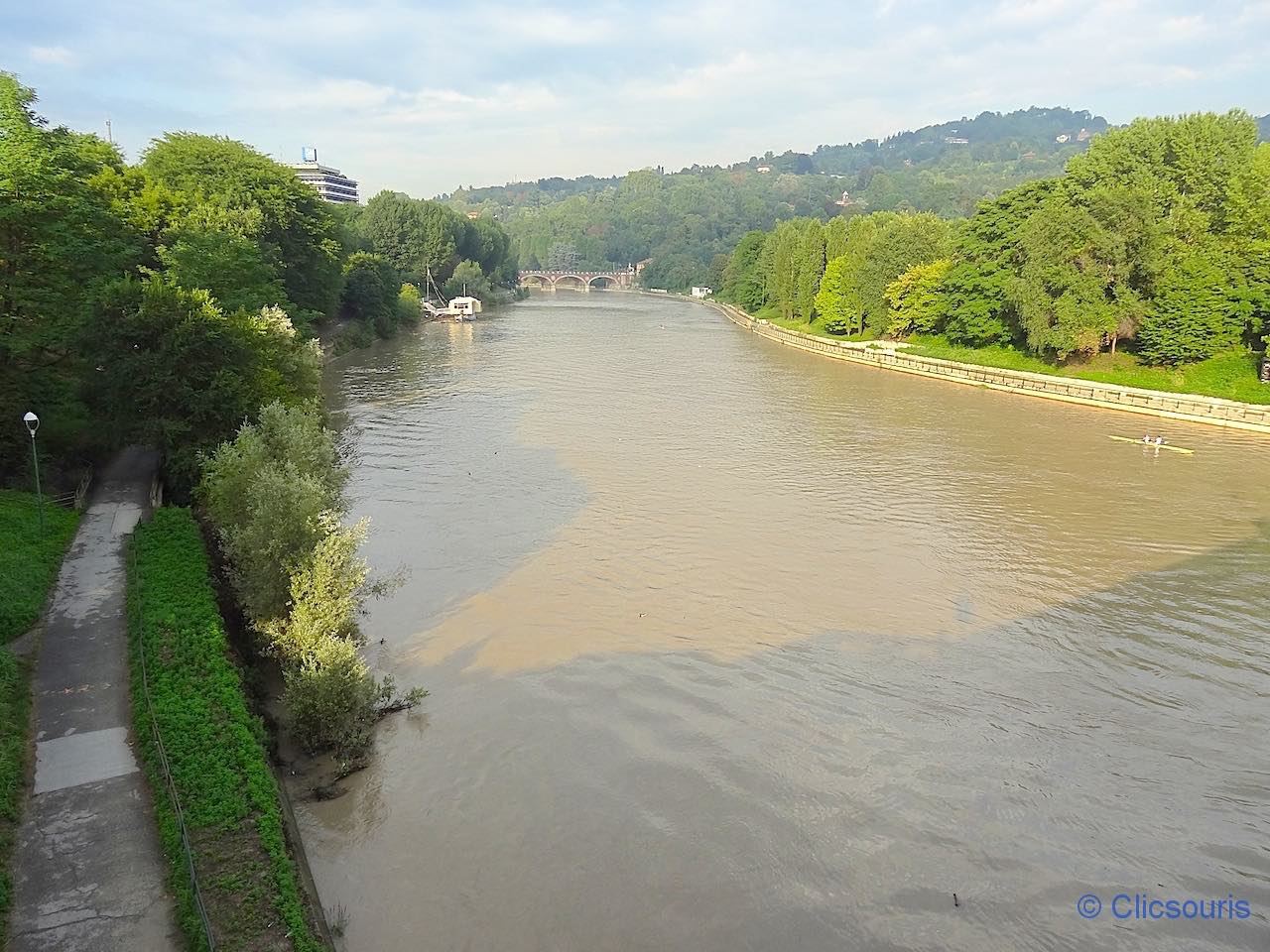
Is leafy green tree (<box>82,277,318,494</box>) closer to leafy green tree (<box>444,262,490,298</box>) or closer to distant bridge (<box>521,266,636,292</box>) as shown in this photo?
leafy green tree (<box>444,262,490,298</box>)

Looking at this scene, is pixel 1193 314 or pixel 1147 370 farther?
pixel 1147 370

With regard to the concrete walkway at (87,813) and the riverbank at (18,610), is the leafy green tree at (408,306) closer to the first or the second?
the riverbank at (18,610)

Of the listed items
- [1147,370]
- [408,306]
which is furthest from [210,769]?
[408,306]

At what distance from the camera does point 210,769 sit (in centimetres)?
1025

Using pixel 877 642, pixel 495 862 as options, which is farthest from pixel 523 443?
pixel 495 862

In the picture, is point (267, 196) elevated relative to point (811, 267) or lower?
elevated

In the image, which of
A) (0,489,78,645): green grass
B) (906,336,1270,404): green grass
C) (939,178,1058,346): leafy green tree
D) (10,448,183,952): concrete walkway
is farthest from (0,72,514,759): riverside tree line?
(939,178,1058,346): leafy green tree

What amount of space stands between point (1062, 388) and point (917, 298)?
61.1 ft

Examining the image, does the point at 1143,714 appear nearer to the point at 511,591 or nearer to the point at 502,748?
the point at 502,748

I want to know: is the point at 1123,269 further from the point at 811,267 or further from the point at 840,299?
the point at 811,267

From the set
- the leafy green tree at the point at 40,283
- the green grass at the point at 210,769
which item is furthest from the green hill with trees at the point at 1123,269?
the green grass at the point at 210,769

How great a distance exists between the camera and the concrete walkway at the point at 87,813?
8.02m

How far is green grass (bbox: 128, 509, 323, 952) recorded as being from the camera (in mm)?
8336

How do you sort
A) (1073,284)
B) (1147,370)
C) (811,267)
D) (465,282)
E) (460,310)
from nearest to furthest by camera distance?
(1147,370)
(1073,284)
(811,267)
(460,310)
(465,282)
